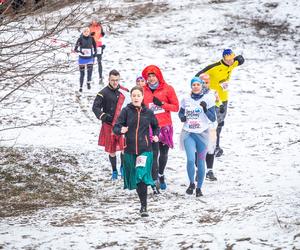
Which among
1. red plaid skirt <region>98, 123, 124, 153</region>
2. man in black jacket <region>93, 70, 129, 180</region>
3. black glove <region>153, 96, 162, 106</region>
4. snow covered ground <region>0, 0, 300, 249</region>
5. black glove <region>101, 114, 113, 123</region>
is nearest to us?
snow covered ground <region>0, 0, 300, 249</region>

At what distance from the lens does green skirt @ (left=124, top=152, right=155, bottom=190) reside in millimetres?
7819

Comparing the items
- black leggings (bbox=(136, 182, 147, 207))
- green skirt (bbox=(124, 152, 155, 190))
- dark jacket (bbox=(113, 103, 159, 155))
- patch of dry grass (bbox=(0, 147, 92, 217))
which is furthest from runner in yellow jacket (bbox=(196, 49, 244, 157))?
black leggings (bbox=(136, 182, 147, 207))

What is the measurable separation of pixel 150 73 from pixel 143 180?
220 centimetres

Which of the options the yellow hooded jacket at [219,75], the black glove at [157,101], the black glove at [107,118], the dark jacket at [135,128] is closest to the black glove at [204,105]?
the black glove at [157,101]

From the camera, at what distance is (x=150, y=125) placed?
27.0ft

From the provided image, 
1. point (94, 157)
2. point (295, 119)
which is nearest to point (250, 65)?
point (295, 119)

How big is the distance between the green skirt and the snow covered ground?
496 mm

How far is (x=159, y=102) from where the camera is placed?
916 cm

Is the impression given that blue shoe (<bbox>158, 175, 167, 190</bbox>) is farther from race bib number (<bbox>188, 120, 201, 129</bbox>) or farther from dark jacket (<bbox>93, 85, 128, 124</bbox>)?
dark jacket (<bbox>93, 85, 128, 124</bbox>)

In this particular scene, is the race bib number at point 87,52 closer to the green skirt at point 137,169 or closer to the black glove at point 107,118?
the black glove at point 107,118

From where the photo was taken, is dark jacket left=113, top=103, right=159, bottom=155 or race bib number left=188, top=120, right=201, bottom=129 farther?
race bib number left=188, top=120, right=201, bottom=129

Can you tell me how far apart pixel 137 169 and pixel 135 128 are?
60 centimetres

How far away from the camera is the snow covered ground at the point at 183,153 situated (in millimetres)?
6816

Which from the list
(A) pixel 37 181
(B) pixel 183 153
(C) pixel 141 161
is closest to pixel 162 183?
(C) pixel 141 161
